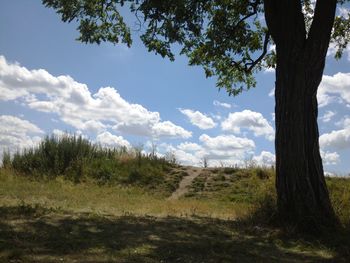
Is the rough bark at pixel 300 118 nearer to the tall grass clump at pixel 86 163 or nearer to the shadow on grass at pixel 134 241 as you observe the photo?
the shadow on grass at pixel 134 241

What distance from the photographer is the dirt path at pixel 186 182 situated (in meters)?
17.1

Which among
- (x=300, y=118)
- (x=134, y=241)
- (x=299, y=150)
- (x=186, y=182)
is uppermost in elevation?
(x=300, y=118)

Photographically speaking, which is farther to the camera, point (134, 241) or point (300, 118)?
point (300, 118)

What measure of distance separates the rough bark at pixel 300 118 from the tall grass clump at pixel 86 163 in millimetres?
9981

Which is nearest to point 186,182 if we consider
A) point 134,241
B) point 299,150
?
point 299,150

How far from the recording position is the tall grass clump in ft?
62.1

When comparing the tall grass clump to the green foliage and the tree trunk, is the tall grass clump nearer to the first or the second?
the green foliage

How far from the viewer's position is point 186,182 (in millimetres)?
18672

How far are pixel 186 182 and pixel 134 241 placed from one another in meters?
12.0

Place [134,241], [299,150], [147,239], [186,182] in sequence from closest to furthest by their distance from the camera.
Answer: [134,241]
[147,239]
[299,150]
[186,182]

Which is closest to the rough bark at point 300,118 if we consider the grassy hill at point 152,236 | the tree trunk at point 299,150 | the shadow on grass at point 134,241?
the tree trunk at point 299,150

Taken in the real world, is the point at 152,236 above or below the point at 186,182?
below

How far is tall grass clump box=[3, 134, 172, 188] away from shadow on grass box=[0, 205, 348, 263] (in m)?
9.82

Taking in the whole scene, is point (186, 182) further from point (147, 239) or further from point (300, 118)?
point (147, 239)
